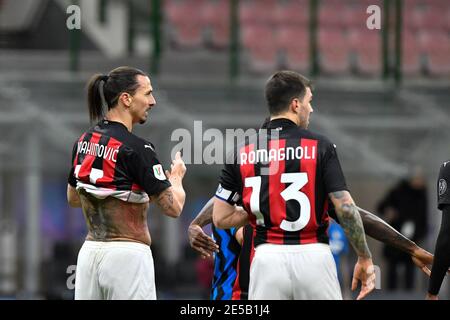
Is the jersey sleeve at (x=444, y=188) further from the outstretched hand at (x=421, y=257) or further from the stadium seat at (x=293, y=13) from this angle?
the stadium seat at (x=293, y=13)

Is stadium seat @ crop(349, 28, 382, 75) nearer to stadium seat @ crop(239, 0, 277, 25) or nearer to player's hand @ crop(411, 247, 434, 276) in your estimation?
stadium seat @ crop(239, 0, 277, 25)

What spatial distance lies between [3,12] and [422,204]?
31.3 ft

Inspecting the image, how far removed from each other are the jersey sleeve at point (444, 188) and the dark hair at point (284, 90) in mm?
1446

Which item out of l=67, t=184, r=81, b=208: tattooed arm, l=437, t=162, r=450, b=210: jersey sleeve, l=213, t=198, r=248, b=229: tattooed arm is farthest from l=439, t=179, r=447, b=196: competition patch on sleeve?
l=67, t=184, r=81, b=208: tattooed arm

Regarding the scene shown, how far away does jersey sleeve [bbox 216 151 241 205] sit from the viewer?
245 inches

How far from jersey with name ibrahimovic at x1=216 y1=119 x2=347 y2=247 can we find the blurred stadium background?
7.57 meters

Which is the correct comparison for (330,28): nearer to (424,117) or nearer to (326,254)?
(424,117)

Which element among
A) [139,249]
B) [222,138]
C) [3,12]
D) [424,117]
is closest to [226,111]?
[222,138]

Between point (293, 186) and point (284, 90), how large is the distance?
555mm

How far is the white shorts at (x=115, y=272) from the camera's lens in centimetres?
621

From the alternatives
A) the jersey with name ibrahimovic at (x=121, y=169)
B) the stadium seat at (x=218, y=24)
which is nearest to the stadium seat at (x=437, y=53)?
the stadium seat at (x=218, y=24)

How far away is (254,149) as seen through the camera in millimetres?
6129

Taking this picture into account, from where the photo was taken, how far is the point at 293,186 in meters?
5.96
